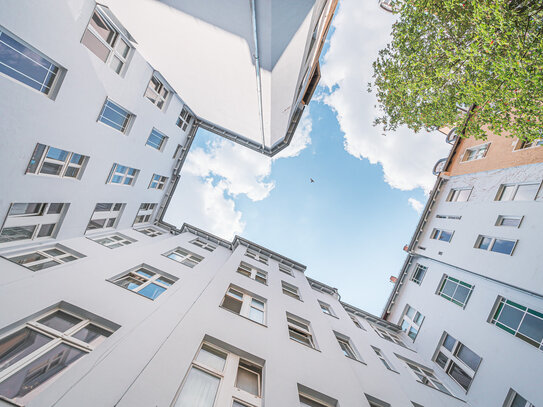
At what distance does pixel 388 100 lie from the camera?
16.9 meters

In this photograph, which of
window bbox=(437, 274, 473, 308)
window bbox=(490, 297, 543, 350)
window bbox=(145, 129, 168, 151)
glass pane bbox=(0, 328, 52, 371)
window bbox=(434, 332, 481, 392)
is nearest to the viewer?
glass pane bbox=(0, 328, 52, 371)

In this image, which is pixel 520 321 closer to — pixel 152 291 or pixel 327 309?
pixel 327 309

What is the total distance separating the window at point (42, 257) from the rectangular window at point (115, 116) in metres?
6.69

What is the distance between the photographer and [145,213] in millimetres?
20266

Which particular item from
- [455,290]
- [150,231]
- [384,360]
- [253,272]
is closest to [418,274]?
[455,290]

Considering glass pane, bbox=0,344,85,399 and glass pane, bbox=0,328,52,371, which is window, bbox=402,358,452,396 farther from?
glass pane, bbox=0,328,52,371

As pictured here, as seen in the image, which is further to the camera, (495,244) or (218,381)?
(495,244)

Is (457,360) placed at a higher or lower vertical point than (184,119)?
lower

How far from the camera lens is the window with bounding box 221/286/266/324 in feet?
34.0

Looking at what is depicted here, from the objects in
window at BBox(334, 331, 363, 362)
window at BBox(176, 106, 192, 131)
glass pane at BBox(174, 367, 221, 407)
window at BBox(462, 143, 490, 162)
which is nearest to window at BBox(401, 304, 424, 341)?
window at BBox(334, 331, 363, 362)

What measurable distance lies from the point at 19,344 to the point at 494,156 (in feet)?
90.6

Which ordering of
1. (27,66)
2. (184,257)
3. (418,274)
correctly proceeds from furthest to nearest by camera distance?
(418,274) < (184,257) < (27,66)

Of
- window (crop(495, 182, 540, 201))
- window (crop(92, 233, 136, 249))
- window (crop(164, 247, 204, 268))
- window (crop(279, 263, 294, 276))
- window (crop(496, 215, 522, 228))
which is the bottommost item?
window (crop(92, 233, 136, 249))

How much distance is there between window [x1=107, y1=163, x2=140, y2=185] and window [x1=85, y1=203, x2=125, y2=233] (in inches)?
62.8
